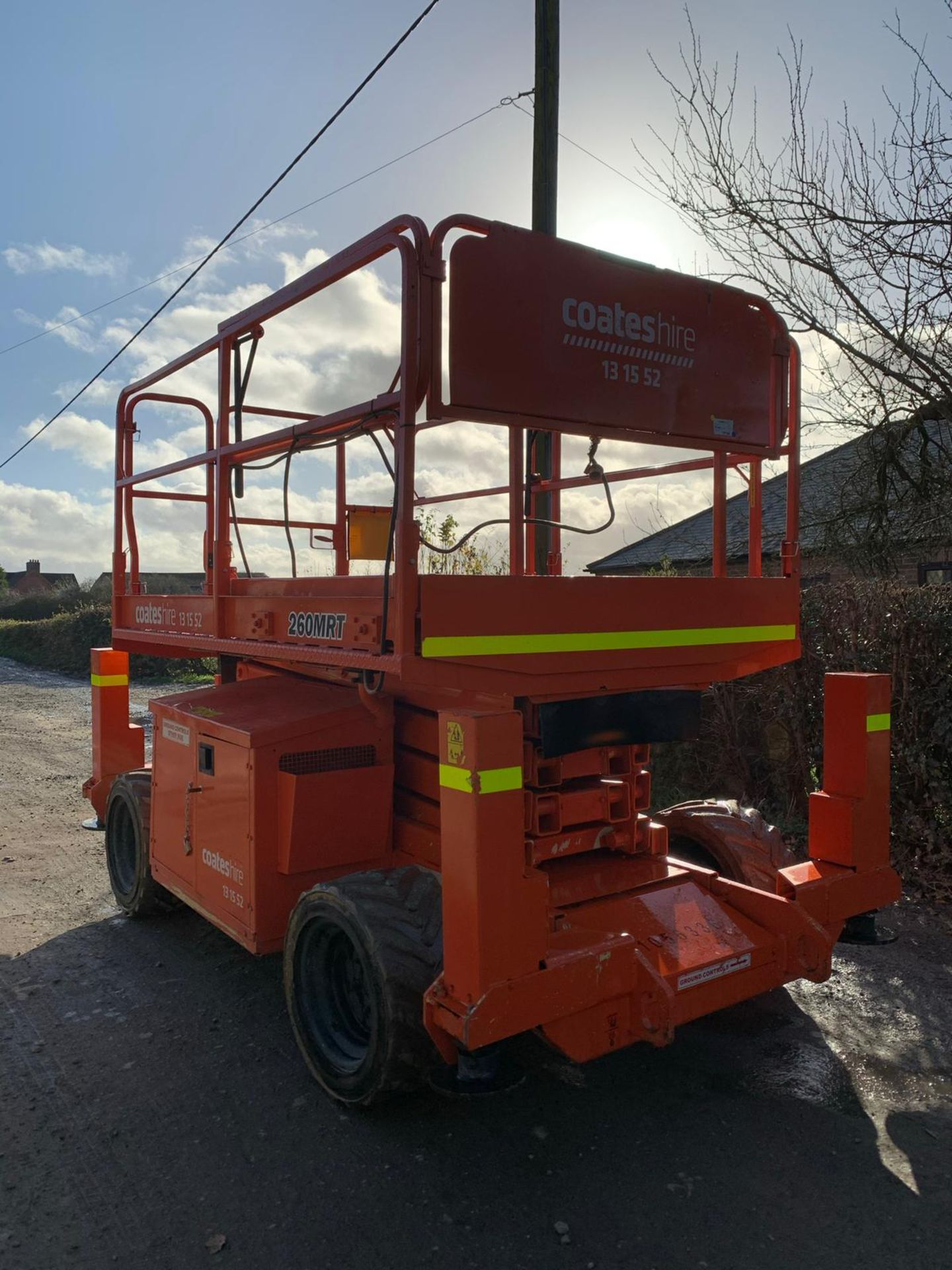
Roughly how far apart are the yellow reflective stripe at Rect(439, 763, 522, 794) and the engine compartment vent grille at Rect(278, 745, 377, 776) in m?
1.16

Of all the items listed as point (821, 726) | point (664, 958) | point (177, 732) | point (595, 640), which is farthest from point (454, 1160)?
point (821, 726)

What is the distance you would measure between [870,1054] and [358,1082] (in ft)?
6.65

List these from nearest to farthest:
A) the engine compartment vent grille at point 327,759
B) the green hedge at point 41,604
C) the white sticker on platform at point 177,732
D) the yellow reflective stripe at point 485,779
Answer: the yellow reflective stripe at point 485,779 → the engine compartment vent grille at point 327,759 → the white sticker on platform at point 177,732 → the green hedge at point 41,604

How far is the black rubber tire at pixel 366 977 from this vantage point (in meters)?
2.97

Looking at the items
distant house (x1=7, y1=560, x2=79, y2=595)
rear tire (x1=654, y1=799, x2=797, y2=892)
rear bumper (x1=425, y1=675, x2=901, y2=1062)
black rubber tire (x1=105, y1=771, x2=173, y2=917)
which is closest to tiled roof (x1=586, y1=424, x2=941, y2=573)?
rear tire (x1=654, y1=799, x2=797, y2=892)

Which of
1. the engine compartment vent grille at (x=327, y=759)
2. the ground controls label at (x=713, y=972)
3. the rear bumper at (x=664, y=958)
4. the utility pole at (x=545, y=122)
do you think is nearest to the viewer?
the rear bumper at (x=664, y=958)

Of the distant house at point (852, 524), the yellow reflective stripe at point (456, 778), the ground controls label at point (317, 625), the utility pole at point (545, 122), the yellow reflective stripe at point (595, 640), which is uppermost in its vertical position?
the utility pole at point (545, 122)

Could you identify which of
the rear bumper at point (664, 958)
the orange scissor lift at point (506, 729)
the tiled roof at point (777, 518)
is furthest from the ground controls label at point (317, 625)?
the tiled roof at point (777, 518)

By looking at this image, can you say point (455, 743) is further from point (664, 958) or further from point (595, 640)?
point (664, 958)

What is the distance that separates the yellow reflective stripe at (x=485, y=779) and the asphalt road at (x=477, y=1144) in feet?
4.19

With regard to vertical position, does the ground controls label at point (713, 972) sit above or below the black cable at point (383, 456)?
below

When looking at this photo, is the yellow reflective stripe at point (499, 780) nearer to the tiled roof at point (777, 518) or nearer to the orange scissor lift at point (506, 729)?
the orange scissor lift at point (506, 729)

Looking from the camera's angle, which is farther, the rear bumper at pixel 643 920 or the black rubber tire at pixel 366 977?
the black rubber tire at pixel 366 977

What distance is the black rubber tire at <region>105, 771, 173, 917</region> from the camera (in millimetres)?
5000
